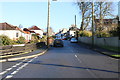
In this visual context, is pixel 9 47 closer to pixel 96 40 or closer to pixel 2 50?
pixel 2 50

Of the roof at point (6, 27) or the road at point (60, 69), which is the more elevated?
the roof at point (6, 27)

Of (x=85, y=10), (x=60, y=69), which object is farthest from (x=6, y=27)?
(x=60, y=69)

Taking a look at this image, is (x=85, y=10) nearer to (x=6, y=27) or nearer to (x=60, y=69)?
(x=6, y=27)

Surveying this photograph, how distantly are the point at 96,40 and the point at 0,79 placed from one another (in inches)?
1357

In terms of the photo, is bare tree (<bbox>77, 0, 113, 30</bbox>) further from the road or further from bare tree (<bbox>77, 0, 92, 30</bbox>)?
the road

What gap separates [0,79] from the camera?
7.98m

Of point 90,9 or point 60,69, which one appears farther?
point 90,9

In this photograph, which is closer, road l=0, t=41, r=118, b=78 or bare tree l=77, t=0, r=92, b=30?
road l=0, t=41, r=118, b=78

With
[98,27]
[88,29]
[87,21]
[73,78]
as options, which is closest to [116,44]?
[73,78]

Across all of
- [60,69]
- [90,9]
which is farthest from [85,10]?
[60,69]

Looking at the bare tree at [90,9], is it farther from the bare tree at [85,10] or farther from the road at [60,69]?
the road at [60,69]

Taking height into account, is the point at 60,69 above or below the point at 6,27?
below

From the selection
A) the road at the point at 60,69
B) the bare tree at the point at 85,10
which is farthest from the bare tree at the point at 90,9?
the road at the point at 60,69

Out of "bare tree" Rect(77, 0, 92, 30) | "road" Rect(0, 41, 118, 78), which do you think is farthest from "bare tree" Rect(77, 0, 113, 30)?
"road" Rect(0, 41, 118, 78)
